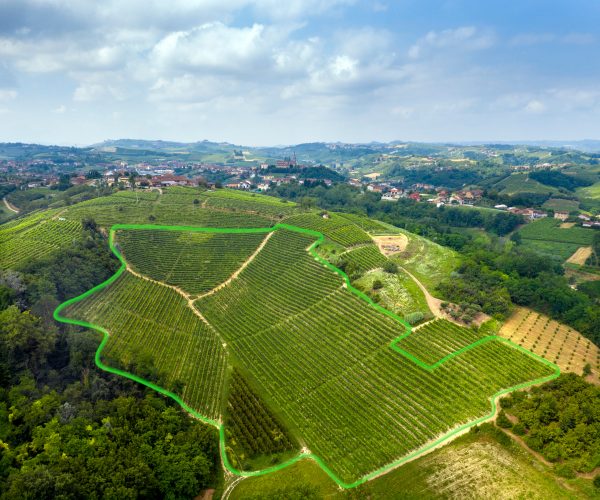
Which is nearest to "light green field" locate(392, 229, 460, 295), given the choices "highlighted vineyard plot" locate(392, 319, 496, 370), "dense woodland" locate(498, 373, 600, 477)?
"highlighted vineyard plot" locate(392, 319, 496, 370)

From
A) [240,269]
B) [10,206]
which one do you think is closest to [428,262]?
[240,269]

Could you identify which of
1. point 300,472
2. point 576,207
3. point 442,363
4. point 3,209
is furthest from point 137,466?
point 576,207

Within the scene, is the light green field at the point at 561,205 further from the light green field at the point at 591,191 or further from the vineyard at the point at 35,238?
the vineyard at the point at 35,238

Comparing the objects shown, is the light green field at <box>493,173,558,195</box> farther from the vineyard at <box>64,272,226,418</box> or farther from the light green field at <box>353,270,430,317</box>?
the vineyard at <box>64,272,226,418</box>

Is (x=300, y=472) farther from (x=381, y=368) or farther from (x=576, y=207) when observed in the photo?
(x=576, y=207)

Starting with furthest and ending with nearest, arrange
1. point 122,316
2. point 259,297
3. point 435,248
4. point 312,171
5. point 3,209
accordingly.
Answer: point 312,171 < point 3,209 < point 435,248 < point 259,297 < point 122,316

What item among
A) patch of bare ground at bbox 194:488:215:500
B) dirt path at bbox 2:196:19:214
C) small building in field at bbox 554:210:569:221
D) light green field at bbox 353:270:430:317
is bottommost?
patch of bare ground at bbox 194:488:215:500

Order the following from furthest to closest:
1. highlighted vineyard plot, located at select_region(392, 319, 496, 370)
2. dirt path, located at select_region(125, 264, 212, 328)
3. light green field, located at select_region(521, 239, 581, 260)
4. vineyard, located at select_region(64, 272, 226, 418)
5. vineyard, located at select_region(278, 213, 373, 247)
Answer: light green field, located at select_region(521, 239, 581, 260) < vineyard, located at select_region(278, 213, 373, 247) < dirt path, located at select_region(125, 264, 212, 328) < vineyard, located at select_region(64, 272, 226, 418) < highlighted vineyard plot, located at select_region(392, 319, 496, 370)
